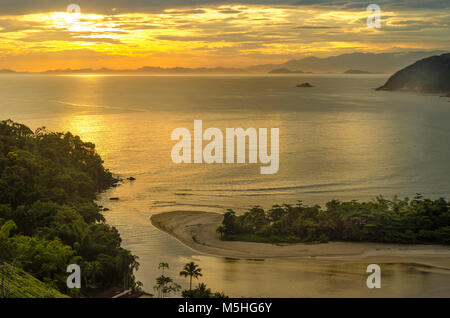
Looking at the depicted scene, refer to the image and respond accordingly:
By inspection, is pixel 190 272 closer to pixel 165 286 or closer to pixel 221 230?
pixel 165 286

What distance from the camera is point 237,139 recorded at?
9438cm

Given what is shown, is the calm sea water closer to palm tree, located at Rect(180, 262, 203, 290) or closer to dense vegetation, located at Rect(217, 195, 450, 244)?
palm tree, located at Rect(180, 262, 203, 290)

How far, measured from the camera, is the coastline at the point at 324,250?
36438mm

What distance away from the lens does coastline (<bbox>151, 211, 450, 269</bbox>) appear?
36.4 meters

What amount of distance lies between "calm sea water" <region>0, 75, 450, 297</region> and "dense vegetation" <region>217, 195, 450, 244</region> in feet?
17.1

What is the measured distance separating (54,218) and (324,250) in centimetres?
2089

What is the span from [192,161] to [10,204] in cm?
3749

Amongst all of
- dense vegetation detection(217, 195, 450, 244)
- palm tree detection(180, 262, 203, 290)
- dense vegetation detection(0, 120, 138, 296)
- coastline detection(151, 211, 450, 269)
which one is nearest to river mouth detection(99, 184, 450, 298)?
coastline detection(151, 211, 450, 269)

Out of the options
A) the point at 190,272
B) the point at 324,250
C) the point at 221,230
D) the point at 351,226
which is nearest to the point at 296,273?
the point at 324,250

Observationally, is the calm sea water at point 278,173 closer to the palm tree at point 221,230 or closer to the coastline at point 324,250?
the coastline at point 324,250

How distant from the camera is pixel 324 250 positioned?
3803 centimetres
